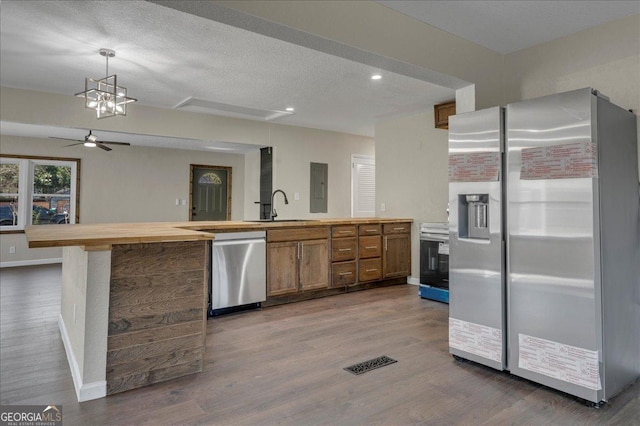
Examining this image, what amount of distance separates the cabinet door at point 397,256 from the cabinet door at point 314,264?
3.17 feet

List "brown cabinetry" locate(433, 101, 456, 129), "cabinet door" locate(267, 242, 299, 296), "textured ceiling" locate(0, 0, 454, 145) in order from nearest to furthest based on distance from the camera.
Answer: "textured ceiling" locate(0, 0, 454, 145), "cabinet door" locate(267, 242, 299, 296), "brown cabinetry" locate(433, 101, 456, 129)

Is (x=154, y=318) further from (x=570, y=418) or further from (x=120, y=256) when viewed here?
(x=570, y=418)

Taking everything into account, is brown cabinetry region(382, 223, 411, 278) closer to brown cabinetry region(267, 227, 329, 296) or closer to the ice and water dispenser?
brown cabinetry region(267, 227, 329, 296)

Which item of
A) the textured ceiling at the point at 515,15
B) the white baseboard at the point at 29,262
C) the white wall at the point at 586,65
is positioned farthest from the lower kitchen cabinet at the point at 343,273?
the white baseboard at the point at 29,262

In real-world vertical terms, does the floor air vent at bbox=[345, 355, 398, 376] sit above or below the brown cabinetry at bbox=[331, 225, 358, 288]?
below

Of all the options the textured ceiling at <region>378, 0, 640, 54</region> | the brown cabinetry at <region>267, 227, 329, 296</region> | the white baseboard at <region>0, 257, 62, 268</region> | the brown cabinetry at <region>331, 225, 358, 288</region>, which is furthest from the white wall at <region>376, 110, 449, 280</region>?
the white baseboard at <region>0, 257, 62, 268</region>

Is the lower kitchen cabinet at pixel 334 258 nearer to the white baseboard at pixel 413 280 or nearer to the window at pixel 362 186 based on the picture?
the white baseboard at pixel 413 280

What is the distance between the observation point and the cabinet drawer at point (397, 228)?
5213mm

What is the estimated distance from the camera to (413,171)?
5.42 metres

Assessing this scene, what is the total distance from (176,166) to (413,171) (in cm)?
490

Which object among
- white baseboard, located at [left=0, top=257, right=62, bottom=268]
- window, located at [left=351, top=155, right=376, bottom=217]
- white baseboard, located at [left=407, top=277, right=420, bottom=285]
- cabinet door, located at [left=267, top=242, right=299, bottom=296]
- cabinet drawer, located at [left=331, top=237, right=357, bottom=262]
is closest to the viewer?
cabinet door, located at [left=267, top=242, right=299, bottom=296]

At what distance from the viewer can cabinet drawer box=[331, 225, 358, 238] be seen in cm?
471

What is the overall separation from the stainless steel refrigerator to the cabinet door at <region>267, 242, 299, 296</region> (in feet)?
7.21

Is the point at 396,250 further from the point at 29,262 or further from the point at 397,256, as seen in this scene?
Result: the point at 29,262
